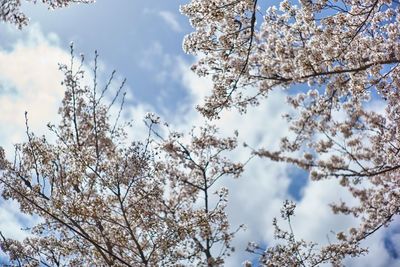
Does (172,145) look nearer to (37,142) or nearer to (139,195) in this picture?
(139,195)

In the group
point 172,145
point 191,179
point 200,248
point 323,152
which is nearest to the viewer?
point 200,248

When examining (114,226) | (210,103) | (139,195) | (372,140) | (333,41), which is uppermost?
(372,140)

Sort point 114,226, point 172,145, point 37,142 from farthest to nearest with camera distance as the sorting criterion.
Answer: point 172,145 → point 37,142 → point 114,226

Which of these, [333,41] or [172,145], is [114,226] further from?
[333,41]

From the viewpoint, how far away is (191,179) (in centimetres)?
1158

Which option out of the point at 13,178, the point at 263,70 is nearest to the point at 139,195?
the point at 13,178

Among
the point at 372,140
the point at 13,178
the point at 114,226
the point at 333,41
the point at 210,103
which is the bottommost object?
the point at 114,226

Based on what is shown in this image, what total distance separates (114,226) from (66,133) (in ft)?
13.3

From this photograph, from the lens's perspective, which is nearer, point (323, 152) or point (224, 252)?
point (224, 252)

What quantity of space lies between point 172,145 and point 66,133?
3.69 m

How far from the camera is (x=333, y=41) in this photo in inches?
279

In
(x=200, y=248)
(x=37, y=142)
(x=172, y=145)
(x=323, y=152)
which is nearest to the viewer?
(x=37, y=142)

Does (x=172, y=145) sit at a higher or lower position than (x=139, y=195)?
higher

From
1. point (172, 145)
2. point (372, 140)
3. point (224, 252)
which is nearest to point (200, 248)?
point (224, 252)
